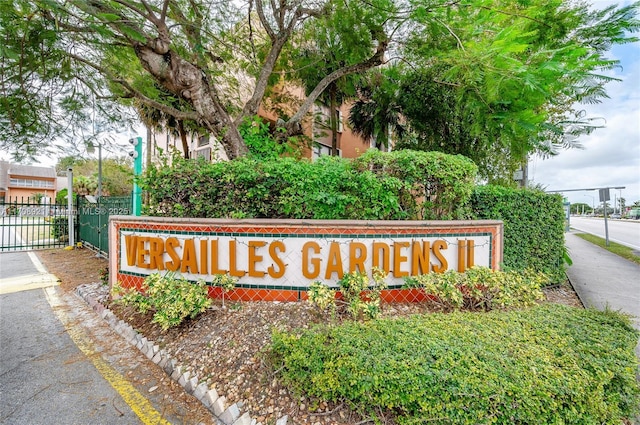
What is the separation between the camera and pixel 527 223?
641 centimetres

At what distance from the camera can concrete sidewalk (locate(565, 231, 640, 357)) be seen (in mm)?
6116

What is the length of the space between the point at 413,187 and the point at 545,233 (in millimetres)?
4172

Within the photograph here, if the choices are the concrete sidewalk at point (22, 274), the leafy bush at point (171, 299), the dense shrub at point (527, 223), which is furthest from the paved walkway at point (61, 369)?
the dense shrub at point (527, 223)

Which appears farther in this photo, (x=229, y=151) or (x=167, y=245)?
(x=229, y=151)

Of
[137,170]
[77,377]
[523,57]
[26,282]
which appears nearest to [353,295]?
[77,377]

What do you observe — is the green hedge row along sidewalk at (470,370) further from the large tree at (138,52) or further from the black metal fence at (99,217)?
the black metal fence at (99,217)

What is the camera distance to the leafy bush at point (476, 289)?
4215 millimetres

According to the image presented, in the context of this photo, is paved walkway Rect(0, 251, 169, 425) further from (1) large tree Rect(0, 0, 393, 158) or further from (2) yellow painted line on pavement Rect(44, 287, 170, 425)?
(1) large tree Rect(0, 0, 393, 158)

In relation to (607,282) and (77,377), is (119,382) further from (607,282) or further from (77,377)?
(607,282)

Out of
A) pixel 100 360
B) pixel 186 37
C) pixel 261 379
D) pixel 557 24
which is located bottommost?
pixel 100 360

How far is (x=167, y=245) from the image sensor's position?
469cm

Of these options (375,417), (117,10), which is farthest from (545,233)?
(117,10)

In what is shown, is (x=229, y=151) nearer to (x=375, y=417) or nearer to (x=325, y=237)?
(x=325, y=237)

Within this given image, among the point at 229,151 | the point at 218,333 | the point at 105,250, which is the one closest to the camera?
the point at 218,333
